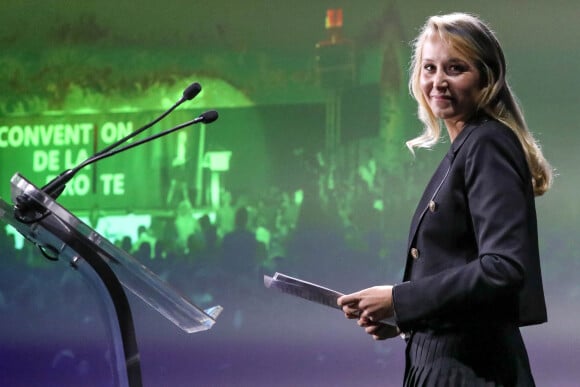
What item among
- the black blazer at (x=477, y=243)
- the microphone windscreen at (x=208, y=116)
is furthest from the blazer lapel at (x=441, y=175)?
the microphone windscreen at (x=208, y=116)

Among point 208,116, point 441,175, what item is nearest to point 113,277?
point 208,116

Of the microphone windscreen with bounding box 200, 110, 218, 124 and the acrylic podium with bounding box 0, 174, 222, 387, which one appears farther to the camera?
the microphone windscreen with bounding box 200, 110, 218, 124

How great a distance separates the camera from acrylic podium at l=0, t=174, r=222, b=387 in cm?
154

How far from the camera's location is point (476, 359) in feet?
4.67

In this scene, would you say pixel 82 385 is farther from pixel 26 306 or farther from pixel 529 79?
pixel 529 79

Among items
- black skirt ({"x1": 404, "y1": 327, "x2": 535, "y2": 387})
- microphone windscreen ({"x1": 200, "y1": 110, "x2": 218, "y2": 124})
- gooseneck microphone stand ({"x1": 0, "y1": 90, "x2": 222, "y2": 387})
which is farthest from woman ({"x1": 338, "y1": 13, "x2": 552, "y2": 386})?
microphone windscreen ({"x1": 200, "y1": 110, "x2": 218, "y2": 124})

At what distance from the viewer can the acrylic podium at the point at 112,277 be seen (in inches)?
60.5

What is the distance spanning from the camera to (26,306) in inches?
171

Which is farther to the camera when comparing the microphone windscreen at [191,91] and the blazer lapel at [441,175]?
the microphone windscreen at [191,91]

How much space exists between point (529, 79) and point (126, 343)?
Result: 2.82m

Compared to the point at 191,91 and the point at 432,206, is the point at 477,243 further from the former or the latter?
the point at 191,91

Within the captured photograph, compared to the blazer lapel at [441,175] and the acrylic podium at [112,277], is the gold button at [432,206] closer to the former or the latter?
the blazer lapel at [441,175]

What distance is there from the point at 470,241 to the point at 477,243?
0.06ft

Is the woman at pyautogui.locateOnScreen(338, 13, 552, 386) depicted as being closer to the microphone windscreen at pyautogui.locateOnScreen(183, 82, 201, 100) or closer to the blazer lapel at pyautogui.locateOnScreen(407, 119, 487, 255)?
the blazer lapel at pyautogui.locateOnScreen(407, 119, 487, 255)
